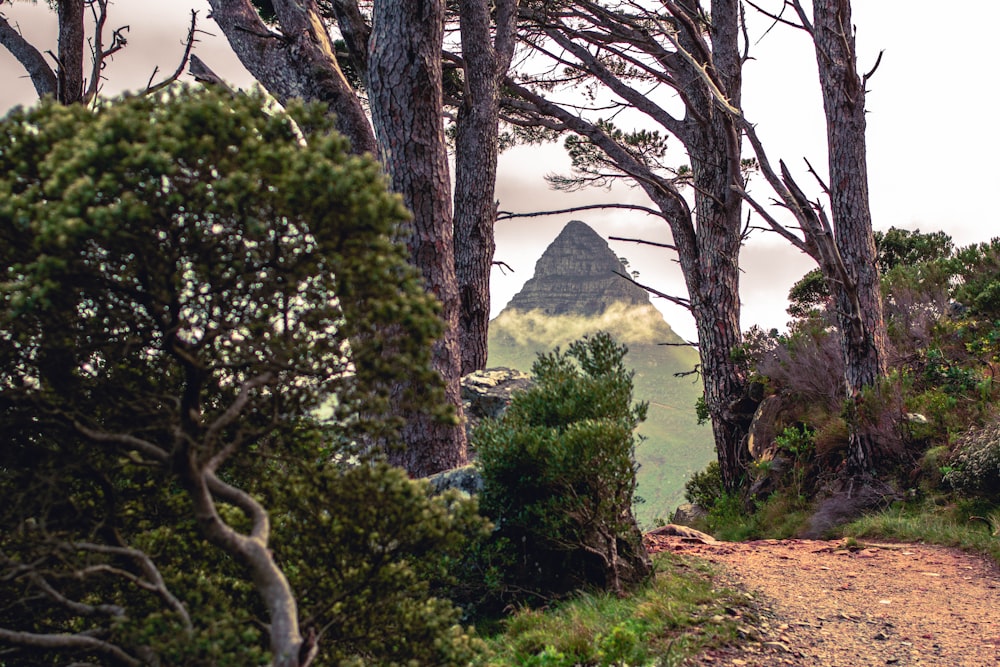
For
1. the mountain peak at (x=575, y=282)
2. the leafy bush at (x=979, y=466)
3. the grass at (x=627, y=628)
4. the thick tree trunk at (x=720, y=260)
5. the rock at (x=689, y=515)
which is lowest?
the rock at (x=689, y=515)

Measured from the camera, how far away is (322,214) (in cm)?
261

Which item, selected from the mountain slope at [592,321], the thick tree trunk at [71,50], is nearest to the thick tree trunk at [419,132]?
the thick tree trunk at [71,50]

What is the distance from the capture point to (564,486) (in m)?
5.66

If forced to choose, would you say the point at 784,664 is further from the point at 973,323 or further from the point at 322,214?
the point at 973,323

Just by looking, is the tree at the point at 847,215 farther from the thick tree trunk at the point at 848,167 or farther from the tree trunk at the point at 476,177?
the tree trunk at the point at 476,177

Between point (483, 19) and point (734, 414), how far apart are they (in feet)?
25.2

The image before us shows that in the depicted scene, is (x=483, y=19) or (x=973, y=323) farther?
(x=973, y=323)

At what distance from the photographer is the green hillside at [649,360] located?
109 metres

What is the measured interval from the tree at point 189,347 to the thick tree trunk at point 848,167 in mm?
8625

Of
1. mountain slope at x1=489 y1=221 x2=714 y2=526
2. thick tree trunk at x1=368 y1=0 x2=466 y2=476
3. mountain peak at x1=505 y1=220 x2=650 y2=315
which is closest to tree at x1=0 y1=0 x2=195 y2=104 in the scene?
thick tree trunk at x1=368 y1=0 x2=466 y2=476

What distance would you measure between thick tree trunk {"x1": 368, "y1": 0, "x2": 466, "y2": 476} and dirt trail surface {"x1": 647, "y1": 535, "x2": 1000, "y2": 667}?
3.18 metres

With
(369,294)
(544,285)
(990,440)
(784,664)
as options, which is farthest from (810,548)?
(544,285)

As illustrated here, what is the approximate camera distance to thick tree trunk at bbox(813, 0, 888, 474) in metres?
9.73

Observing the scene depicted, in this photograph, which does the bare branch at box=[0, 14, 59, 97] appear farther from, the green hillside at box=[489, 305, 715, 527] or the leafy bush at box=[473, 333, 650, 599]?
the green hillside at box=[489, 305, 715, 527]
